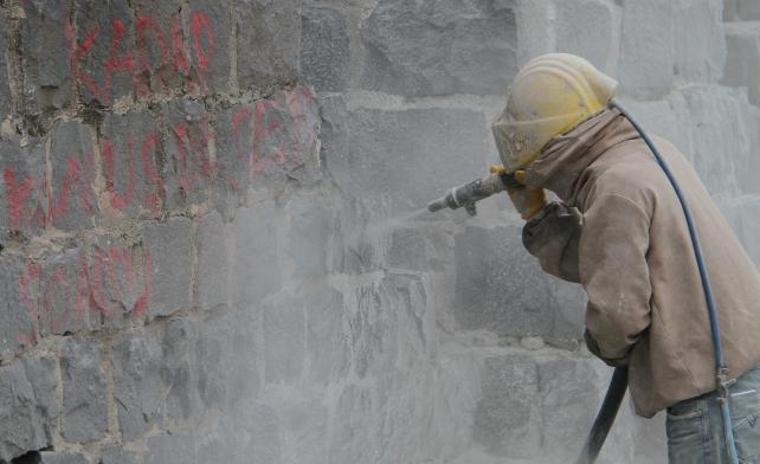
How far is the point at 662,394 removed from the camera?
324cm

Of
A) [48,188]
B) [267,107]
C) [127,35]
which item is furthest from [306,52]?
[48,188]

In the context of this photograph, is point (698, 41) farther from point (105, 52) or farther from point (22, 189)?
point (22, 189)

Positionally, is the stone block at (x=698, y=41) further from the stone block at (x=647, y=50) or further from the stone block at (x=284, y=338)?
the stone block at (x=284, y=338)

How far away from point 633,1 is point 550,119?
5.83ft

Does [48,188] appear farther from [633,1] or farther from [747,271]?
[633,1]

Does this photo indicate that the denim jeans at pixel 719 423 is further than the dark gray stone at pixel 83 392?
Yes

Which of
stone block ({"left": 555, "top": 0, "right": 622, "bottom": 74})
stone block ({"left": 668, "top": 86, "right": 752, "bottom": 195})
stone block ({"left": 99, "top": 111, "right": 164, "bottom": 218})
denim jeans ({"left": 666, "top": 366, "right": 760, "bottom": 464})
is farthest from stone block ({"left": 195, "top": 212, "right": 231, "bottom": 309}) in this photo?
stone block ({"left": 668, "top": 86, "right": 752, "bottom": 195})

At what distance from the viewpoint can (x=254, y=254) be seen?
3.79m

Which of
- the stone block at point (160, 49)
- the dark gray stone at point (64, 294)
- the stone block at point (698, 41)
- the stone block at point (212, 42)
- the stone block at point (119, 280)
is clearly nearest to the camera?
the dark gray stone at point (64, 294)

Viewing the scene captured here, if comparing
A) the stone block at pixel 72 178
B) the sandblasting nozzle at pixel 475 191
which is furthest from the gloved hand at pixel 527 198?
the stone block at pixel 72 178

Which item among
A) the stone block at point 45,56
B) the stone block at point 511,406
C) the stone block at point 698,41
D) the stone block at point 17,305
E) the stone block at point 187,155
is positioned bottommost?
the stone block at point 511,406

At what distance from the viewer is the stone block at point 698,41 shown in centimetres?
555

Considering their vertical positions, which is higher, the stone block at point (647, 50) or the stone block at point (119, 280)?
the stone block at point (647, 50)

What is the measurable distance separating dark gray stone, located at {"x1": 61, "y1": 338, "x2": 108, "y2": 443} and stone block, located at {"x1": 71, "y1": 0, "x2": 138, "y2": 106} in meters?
0.59
